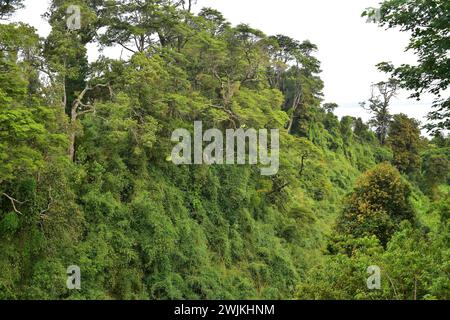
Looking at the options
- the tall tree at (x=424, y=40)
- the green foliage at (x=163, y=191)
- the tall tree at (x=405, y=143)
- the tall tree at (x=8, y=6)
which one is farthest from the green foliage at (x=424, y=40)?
the tall tree at (x=405, y=143)

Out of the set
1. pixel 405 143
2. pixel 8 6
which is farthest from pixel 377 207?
pixel 405 143

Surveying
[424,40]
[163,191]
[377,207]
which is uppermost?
[424,40]

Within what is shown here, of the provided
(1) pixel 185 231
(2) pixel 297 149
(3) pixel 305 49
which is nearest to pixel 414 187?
(3) pixel 305 49

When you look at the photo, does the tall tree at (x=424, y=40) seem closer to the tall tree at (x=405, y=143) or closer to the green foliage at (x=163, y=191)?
the green foliage at (x=163, y=191)

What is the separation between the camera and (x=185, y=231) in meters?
15.4

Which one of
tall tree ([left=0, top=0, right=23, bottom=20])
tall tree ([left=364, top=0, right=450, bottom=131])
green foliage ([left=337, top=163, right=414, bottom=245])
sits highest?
tall tree ([left=0, top=0, right=23, bottom=20])

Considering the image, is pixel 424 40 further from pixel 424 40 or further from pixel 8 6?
pixel 8 6

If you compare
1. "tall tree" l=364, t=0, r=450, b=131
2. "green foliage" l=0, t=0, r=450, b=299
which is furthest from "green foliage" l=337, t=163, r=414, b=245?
"tall tree" l=364, t=0, r=450, b=131

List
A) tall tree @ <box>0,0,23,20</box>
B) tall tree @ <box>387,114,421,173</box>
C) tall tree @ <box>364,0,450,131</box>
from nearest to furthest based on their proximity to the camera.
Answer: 1. tall tree @ <box>364,0,450,131</box>
2. tall tree @ <box>0,0,23,20</box>
3. tall tree @ <box>387,114,421,173</box>

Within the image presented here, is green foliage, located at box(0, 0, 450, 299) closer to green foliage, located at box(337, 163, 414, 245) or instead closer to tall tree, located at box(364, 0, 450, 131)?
green foliage, located at box(337, 163, 414, 245)

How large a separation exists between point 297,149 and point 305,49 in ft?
33.7
